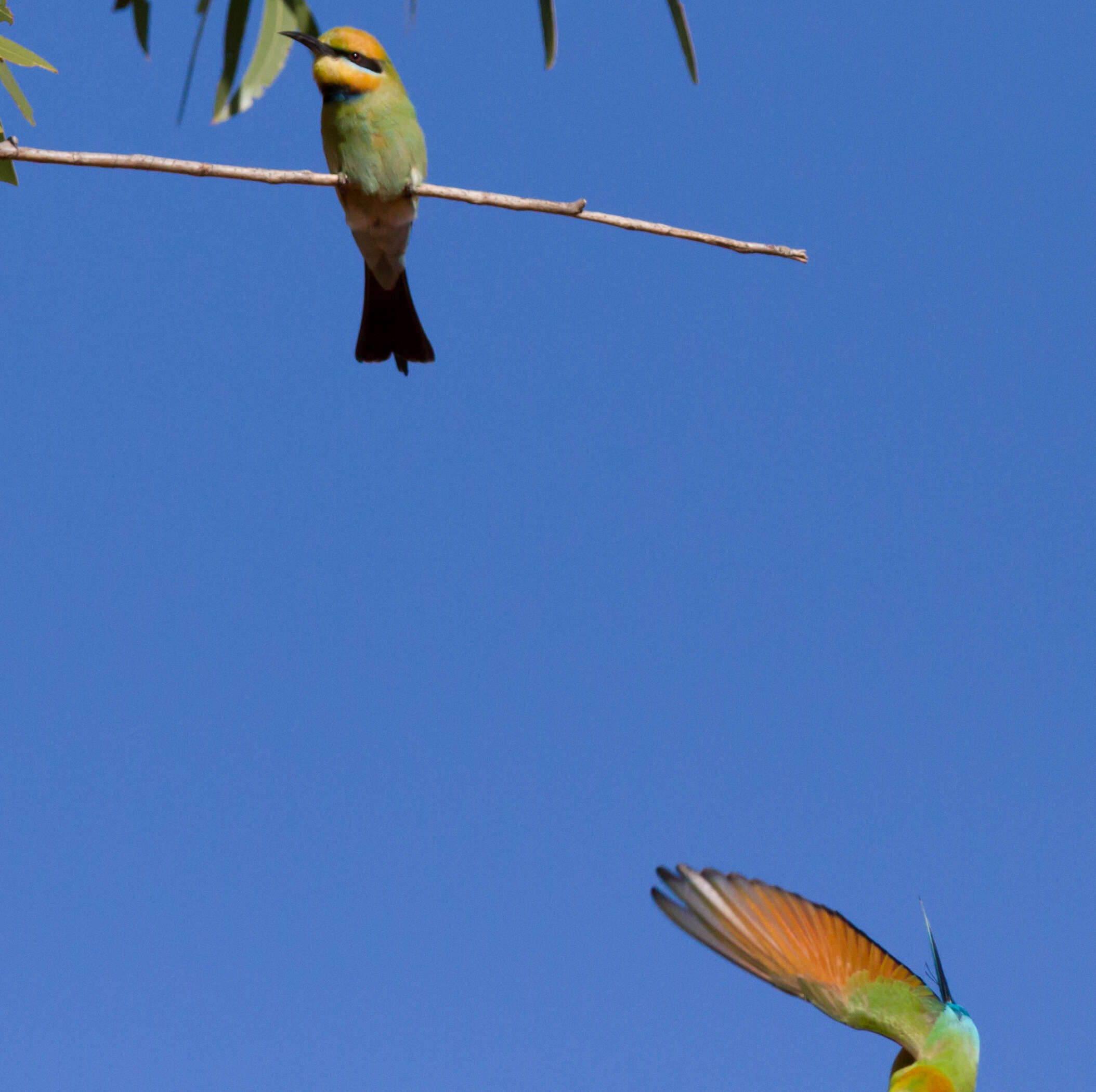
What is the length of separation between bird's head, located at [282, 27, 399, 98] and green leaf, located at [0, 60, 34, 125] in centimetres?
61

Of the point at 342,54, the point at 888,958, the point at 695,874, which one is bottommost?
the point at 888,958

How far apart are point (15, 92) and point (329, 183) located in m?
1.18

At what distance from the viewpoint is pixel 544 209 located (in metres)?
1.75

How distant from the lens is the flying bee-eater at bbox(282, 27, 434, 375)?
109 inches

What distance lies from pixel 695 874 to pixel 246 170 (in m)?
1.50

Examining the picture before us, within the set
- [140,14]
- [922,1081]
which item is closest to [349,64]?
[140,14]

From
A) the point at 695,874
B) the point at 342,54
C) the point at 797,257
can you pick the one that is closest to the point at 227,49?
the point at 342,54

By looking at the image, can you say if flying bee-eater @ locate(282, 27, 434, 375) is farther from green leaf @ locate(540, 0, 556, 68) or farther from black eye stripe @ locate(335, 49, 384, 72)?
green leaf @ locate(540, 0, 556, 68)

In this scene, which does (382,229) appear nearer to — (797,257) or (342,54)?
(342,54)

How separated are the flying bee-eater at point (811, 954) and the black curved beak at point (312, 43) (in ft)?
5.78

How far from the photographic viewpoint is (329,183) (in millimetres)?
1760

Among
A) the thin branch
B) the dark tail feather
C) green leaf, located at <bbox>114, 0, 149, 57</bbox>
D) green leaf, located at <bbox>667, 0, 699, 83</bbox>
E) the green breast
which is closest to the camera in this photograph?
the thin branch

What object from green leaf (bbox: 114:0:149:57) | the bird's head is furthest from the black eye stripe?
green leaf (bbox: 114:0:149:57)

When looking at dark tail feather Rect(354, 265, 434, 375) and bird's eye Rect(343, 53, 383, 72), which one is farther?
dark tail feather Rect(354, 265, 434, 375)
